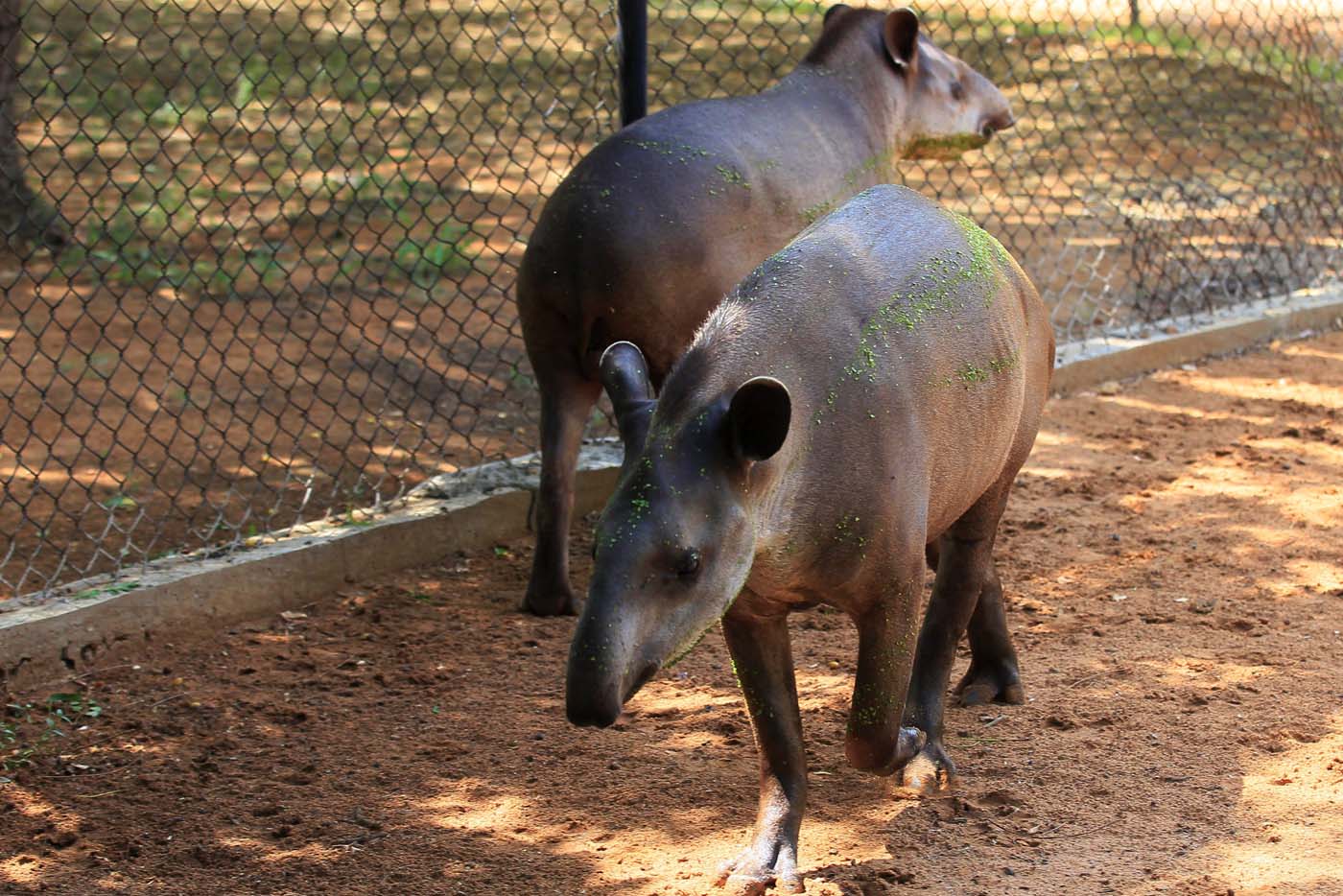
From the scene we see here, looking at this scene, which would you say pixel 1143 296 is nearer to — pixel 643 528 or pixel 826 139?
pixel 826 139

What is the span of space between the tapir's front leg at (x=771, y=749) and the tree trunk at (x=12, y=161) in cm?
642

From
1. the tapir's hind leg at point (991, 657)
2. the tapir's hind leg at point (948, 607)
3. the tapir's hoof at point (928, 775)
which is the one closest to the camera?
the tapir's hoof at point (928, 775)

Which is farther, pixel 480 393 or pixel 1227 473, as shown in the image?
pixel 480 393

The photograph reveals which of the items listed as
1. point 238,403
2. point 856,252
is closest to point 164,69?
point 238,403

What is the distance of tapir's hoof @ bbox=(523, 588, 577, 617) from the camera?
5574 mm

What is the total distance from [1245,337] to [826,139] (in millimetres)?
3617

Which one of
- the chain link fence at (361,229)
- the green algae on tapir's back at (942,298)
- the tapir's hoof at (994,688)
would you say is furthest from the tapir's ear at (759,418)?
the chain link fence at (361,229)

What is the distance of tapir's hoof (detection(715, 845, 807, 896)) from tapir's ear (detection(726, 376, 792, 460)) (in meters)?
1.11

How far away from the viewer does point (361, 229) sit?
9.90 m

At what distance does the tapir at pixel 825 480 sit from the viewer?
307 centimetres

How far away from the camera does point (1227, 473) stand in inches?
262

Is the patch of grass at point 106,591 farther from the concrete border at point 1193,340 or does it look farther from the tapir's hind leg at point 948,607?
the concrete border at point 1193,340

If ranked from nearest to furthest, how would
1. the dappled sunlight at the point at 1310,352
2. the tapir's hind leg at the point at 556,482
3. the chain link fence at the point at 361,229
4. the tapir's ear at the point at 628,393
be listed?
the tapir's ear at the point at 628,393, the tapir's hind leg at the point at 556,482, the chain link fence at the point at 361,229, the dappled sunlight at the point at 1310,352

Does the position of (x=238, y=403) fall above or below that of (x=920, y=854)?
below
